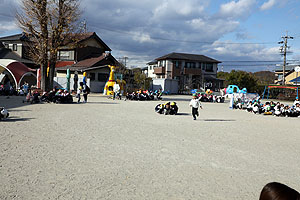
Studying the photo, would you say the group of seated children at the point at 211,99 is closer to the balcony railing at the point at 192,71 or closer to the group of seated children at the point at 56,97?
the group of seated children at the point at 56,97

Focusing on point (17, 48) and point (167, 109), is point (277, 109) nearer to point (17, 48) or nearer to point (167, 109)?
point (167, 109)

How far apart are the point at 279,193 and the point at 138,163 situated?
3.08 meters

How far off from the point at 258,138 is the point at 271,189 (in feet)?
20.3

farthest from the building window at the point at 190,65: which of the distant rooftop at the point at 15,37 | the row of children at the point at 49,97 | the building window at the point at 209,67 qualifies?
the row of children at the point at 49,97

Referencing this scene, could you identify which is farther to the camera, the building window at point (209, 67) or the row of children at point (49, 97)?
the building window at point (209, 67)

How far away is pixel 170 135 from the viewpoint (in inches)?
312

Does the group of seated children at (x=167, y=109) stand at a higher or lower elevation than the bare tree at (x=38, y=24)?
lower

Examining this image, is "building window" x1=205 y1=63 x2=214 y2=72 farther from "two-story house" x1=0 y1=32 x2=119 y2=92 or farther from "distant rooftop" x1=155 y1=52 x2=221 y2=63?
"two-story house" x1=0 y1=32 x2=119 y2=92

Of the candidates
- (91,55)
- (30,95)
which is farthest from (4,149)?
(91,55)

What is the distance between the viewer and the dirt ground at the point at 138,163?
12.3 ft

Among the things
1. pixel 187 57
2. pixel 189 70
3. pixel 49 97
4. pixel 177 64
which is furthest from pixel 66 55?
pixel 187 57

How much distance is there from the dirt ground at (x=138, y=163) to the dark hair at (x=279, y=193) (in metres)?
1.34

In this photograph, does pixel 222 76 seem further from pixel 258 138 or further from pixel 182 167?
pixel 182 167

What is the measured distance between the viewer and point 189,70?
151 ft
